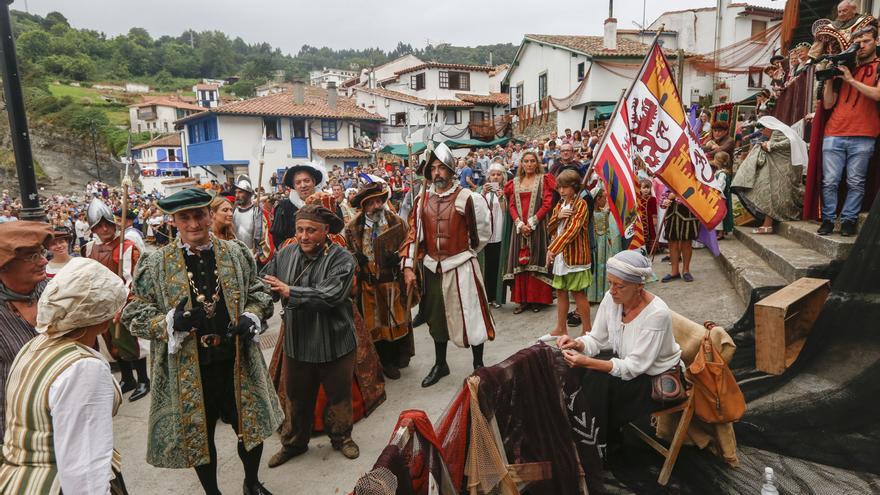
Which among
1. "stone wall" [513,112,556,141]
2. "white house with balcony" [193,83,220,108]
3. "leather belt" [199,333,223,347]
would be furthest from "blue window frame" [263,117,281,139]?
"white house with balcony" [193,83,220,108]

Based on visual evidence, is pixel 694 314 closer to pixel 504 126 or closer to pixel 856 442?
pixel 856 442

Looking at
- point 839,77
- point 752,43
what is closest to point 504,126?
point 752,43

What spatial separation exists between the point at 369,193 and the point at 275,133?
32583 millimetres

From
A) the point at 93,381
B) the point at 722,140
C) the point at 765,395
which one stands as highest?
the point at 722,140

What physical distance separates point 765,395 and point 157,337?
4.02 metres

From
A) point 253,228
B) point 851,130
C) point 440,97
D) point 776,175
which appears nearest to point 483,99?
point 440,97

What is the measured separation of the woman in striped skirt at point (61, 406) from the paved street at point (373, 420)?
1893 millimetres

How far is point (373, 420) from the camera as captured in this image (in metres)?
4.23

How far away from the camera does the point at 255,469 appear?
3143 millimetres

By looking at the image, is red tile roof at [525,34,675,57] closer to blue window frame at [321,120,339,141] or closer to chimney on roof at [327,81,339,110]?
chimney on roof at [327,81,339,110]

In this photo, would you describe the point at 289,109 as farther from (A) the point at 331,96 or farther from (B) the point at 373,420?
(B) the point at 373,420

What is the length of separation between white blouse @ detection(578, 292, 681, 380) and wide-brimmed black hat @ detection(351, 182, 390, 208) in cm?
238

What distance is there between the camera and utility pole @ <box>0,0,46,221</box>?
475cm

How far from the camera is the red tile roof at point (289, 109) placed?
33347 mm
